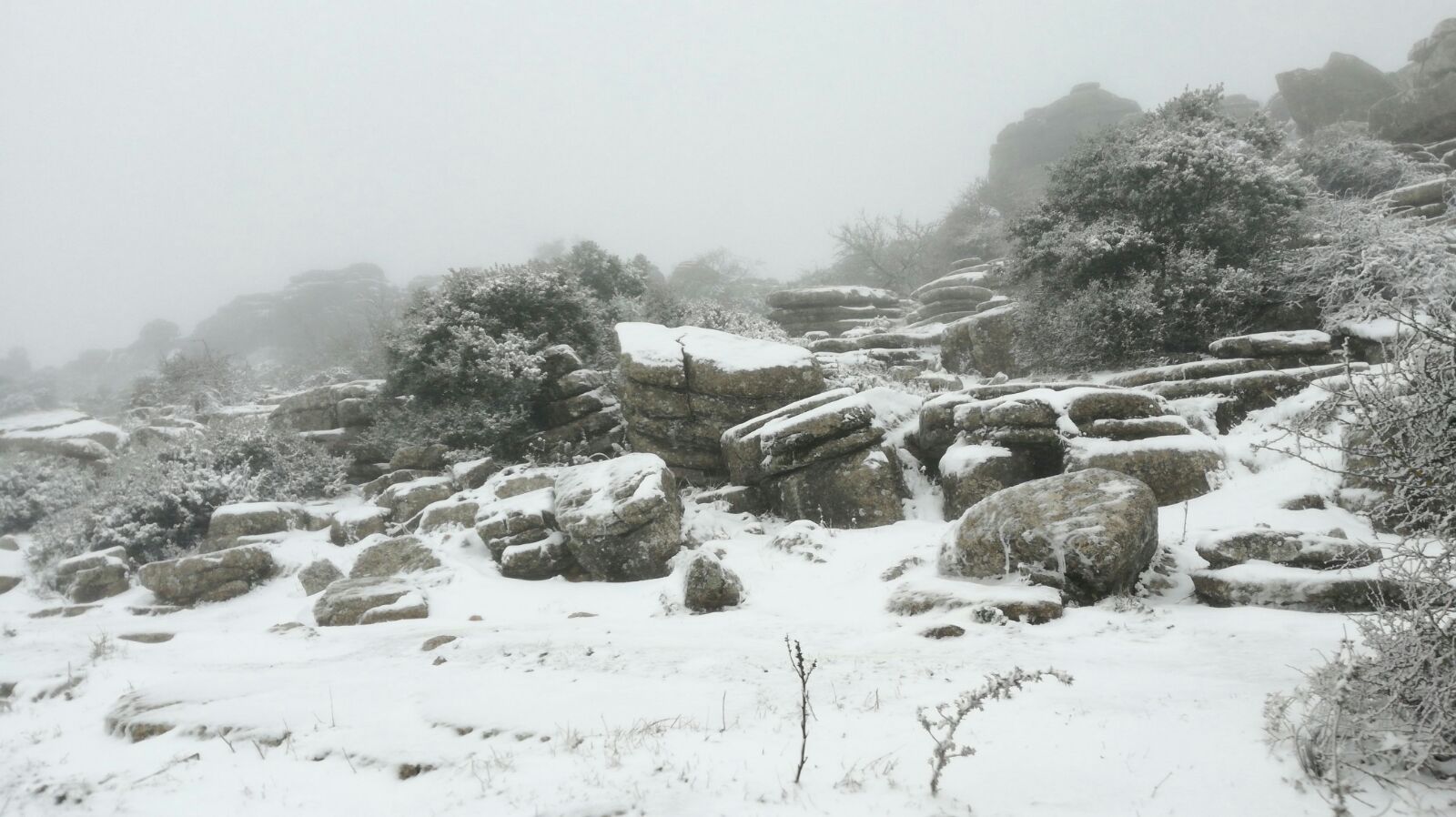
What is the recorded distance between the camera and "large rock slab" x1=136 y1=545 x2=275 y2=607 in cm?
1025

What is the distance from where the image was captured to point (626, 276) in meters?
23.5

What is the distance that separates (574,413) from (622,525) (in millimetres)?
6491

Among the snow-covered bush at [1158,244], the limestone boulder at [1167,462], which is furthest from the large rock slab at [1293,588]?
the snow-covered bush at [1158,244]

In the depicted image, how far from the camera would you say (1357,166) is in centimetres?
2195

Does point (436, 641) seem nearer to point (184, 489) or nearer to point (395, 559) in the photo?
point (395, 559)

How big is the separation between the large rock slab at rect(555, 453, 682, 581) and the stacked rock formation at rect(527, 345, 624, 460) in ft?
15.4

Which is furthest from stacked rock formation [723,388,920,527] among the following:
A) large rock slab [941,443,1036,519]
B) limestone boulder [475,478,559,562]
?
limestone boulder [475,478,559,562]

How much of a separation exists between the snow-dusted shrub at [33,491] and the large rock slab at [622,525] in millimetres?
17792

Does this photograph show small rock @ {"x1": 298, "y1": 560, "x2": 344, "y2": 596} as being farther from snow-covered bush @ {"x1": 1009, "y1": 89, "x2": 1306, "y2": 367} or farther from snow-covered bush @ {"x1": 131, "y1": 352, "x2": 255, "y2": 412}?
snow-covered bush @ {"x1": 131, "y1": 352, "x2": 255, "y2": 412}

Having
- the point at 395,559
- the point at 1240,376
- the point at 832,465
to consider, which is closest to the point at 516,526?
the point at 395,559

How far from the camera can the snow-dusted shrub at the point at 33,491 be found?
1730 centimetres

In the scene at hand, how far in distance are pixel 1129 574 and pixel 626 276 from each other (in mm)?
20169

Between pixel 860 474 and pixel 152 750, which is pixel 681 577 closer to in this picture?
pixel 860 474

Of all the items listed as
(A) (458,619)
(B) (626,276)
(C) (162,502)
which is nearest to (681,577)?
(A) (458,619)
